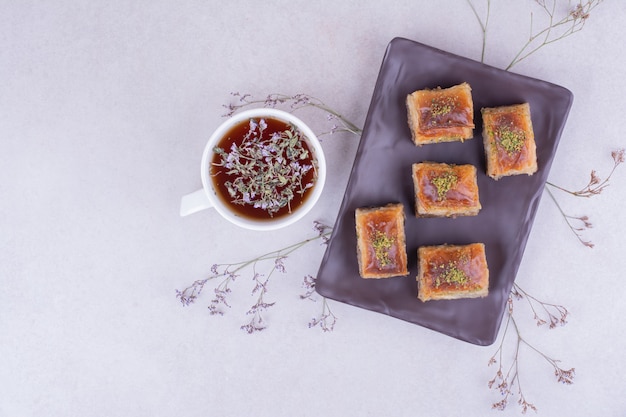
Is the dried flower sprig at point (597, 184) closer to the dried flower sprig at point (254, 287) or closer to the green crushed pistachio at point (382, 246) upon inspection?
the green crushed pistachio at point (382, 246)

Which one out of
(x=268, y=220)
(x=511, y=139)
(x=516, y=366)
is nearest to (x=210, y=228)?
(x=268, y=220)

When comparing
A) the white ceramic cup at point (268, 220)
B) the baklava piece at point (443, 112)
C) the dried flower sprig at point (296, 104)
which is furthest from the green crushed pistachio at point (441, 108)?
the white ceramic cup at point (268, 220)

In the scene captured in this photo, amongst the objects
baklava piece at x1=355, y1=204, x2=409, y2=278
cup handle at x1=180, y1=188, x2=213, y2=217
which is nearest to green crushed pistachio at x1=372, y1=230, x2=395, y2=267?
baklava piece at x1=355, y1=204, x2=409, y2=278

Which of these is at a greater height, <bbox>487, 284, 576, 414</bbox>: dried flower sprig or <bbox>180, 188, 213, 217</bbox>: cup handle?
<bbox>180, 188, 213, 217</bbox>: cup handle

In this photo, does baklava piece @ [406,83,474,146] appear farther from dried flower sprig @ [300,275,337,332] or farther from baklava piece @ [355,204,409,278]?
dried flower sprig @ [300,275,337,332]

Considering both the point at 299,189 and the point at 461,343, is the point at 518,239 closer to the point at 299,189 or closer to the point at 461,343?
the point at 461,343

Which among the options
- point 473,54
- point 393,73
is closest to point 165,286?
point 393,73

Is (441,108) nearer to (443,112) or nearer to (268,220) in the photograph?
(443,112)
